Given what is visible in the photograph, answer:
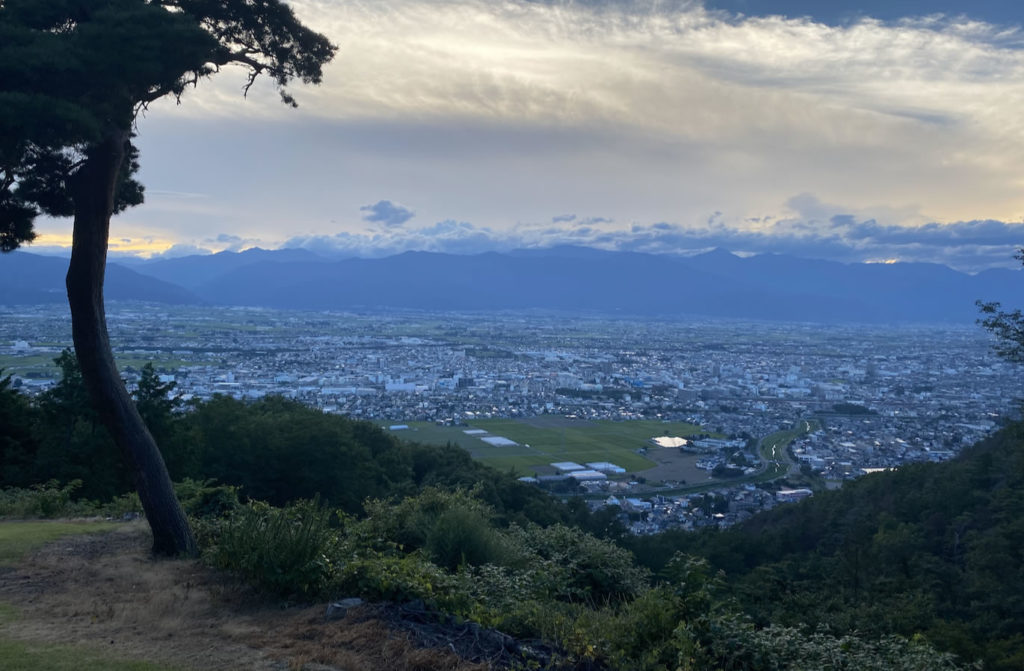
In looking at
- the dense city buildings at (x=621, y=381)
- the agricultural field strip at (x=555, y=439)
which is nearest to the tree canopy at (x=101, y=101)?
the dense city buildings at (x=621, y=381)

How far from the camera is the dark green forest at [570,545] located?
517 cm

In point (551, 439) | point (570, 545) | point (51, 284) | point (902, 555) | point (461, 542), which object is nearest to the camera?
point (461, 542)

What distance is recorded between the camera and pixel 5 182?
717 cm

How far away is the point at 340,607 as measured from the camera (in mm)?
5379

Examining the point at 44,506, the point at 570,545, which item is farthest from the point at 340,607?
the point at 44,506

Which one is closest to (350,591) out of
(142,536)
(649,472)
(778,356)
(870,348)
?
(142,536)

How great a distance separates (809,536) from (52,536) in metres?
19.2

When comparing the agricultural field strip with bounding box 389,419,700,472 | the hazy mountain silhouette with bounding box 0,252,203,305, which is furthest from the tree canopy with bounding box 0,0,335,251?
the hazy mountain silhouette with bounding box 0,252,203,305

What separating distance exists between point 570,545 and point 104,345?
5407mm

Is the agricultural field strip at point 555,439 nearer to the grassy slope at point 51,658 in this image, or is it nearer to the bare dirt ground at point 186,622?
the bare dirt ground at point 186,622

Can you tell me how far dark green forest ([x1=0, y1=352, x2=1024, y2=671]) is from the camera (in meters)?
5.17

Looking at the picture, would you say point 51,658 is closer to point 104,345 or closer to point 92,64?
point 104,345

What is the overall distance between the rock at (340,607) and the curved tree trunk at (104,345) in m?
2.35

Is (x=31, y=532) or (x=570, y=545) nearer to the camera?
(x=31, y=532)
